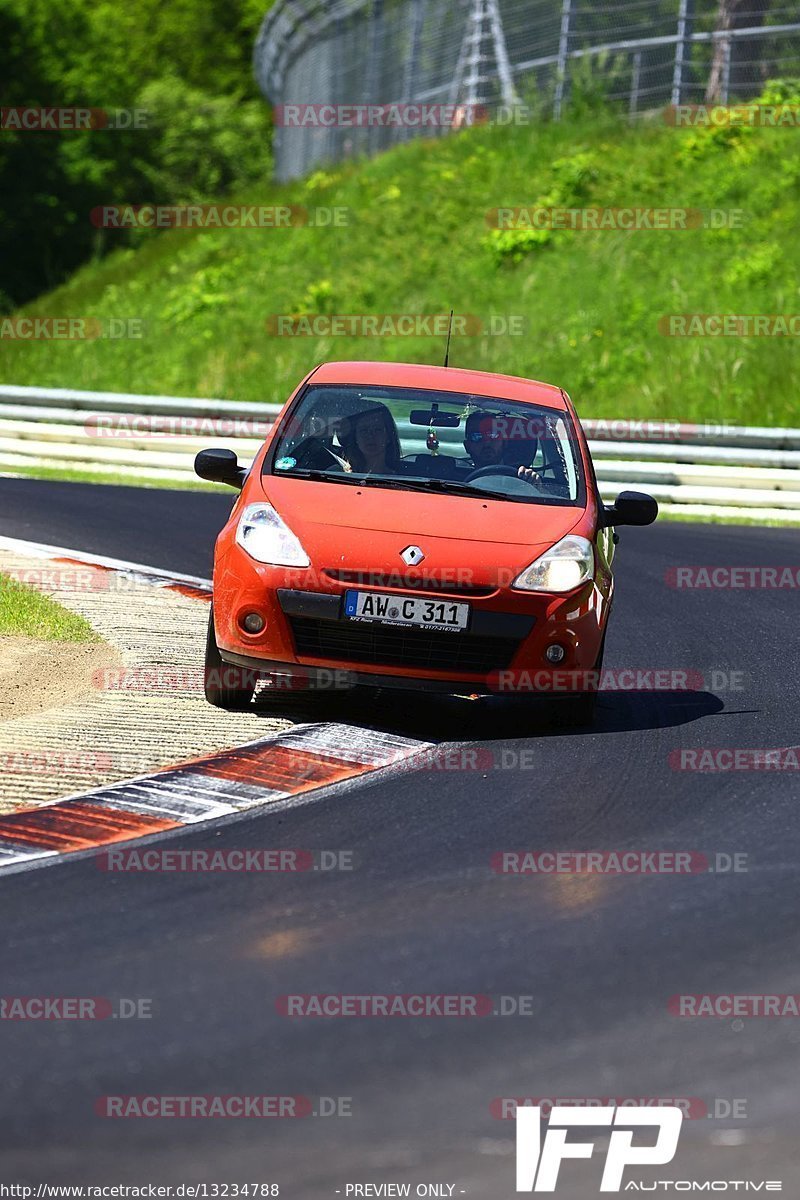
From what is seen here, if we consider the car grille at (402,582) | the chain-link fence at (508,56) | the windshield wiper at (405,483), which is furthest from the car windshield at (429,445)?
the chain-link fence at (508,56)

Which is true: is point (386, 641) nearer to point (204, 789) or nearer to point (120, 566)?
point (204, 789)

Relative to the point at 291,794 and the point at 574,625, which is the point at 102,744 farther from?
the point at 574,625

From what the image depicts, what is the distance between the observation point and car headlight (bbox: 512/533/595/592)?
26.8ft

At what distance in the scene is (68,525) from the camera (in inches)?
594

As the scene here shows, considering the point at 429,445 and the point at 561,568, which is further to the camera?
the point at 429,445

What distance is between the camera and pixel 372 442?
29.8 feet

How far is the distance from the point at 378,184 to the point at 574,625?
25013 mm

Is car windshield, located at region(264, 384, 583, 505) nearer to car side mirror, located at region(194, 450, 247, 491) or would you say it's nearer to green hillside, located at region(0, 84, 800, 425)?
car side mirror, located at region(194, 450, 247, 491)

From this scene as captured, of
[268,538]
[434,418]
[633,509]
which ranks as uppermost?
[434,418]

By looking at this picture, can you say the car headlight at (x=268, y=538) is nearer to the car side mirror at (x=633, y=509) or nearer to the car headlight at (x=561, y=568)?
the car headlight at (x=561, y=568)

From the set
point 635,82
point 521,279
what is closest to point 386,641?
point 521,279

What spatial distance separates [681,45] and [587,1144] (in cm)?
2523

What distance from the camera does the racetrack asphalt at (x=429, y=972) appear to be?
13.4ft

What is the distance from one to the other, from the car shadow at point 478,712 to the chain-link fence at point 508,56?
19.7 m
